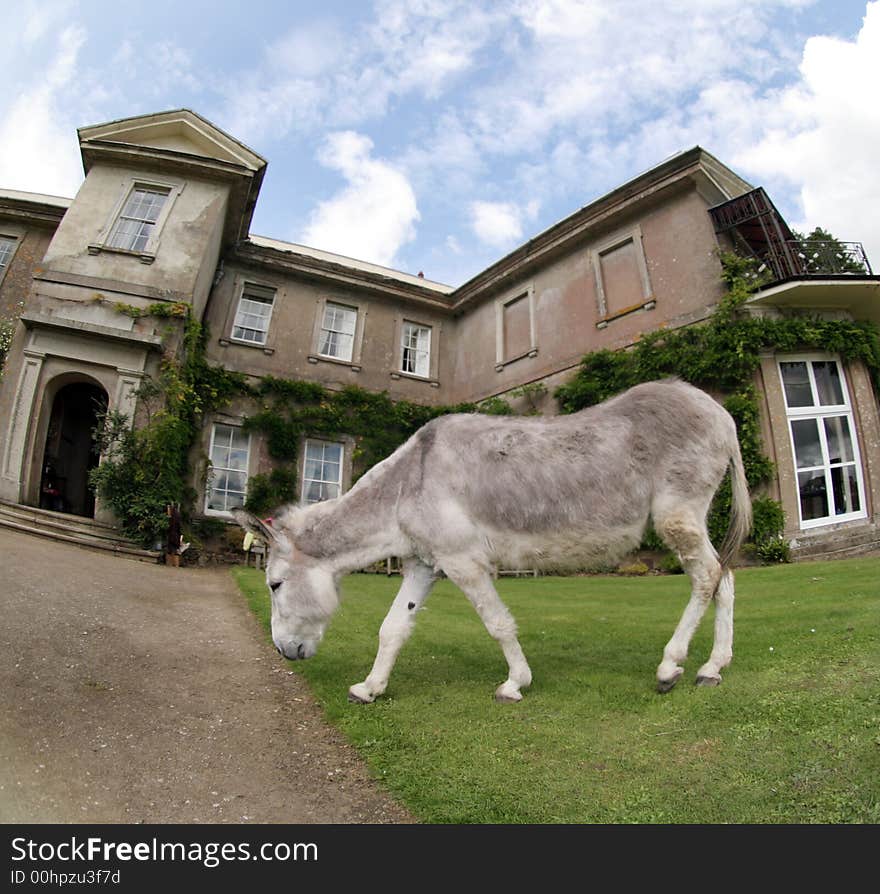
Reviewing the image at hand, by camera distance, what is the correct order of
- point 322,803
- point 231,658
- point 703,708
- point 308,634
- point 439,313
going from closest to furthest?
1. point 322,803
2. point 703,708
3. point 308,634
4. point 231,658
5. point 439,313

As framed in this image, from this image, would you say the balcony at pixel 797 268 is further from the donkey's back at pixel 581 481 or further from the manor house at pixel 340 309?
the donkey's back at pixel 581 481

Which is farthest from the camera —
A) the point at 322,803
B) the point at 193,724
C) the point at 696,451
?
the point at 696,451

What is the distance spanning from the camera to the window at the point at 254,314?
16547mm

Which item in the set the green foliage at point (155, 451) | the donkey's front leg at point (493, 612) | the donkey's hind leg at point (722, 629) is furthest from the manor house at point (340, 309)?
the donkey's front leg at point (493, 612)

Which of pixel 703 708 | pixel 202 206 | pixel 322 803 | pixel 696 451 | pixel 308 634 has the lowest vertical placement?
pixel 322 803

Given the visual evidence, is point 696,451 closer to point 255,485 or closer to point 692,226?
point 692,226

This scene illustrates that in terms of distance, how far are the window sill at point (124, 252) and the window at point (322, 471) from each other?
6385 millimetres

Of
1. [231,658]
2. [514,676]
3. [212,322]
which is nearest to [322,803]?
[514,676]

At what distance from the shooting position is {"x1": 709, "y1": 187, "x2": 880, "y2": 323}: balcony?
11352 millimetres

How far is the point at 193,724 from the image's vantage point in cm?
323

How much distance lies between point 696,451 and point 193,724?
362 centimetres

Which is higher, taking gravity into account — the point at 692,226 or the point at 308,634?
the point at 692,226

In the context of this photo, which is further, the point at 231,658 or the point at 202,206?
the point at 202,206

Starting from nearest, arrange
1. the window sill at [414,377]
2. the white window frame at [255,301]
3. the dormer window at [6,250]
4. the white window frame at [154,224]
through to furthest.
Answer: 1. the white window frame at [154,224]
2. the white window frame at [255,301]
3. the dormer window at [6,250]
4. the window sill at [414,377]
